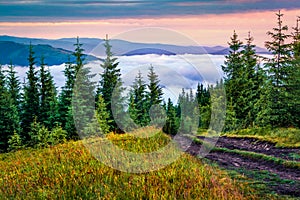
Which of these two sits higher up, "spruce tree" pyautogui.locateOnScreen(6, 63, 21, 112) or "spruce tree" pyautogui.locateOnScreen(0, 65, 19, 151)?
"spruce tree" pyautogui.locateOnScreen(6, 63, 21, 112)

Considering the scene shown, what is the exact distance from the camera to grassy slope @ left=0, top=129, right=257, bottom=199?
938 centimetres

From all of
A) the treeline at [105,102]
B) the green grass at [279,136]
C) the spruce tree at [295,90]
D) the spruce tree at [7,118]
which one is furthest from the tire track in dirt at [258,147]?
the spruce tree at [7,118]

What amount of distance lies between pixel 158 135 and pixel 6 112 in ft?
147

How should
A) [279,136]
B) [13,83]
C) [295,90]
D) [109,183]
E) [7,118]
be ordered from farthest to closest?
[13,83], [7,118], [295,90], [279,136], [109,183]

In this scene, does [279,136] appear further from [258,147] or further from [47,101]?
[47,101]

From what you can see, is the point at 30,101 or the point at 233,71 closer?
the point at 233,71

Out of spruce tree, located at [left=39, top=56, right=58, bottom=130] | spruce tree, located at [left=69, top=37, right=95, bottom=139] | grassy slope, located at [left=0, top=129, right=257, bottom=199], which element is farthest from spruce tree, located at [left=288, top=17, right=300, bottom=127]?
spruce tree, located at [left=39, top=56, right=58, bottom=130]

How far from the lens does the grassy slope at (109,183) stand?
9.38 m

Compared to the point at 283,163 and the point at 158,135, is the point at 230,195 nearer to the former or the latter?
the point at 283,163

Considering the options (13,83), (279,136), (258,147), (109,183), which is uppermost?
(13,83)

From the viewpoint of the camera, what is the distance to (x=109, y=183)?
1028cm

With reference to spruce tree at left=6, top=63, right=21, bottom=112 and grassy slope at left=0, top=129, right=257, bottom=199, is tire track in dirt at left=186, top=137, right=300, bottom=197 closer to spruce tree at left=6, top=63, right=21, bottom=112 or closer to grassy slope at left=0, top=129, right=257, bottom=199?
grassy slope at left=0, top=129, right=257, bottom=199

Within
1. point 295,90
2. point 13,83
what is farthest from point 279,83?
point 13,83

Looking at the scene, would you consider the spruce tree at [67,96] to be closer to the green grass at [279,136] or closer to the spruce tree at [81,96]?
the spruce tree at [81,96]
